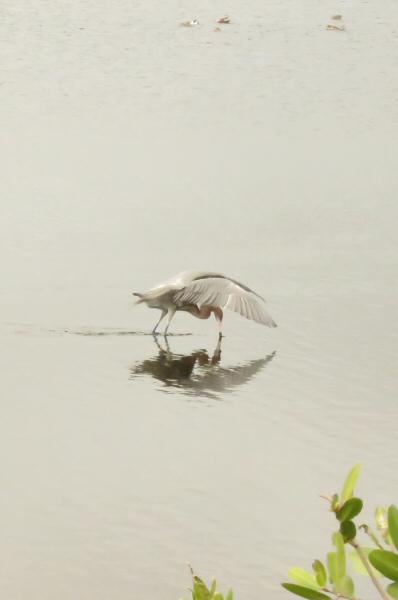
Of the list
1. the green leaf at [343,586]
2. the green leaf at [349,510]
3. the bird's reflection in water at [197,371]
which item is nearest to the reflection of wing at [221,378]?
the bird's reflection in water at [197,371]

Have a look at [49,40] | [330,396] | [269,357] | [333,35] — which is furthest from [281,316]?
[333,35]

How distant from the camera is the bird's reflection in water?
8.54 metres

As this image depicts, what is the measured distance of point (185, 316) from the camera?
10.3 m

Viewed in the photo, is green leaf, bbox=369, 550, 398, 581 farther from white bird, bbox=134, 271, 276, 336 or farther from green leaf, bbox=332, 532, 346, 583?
white bird, bbox=134, 271, 276, 336

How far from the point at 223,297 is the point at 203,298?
0.18 metres

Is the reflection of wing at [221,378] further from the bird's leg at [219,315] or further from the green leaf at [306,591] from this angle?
the green leaf at [306,591]

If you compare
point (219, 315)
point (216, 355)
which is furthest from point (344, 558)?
point (219, 315)

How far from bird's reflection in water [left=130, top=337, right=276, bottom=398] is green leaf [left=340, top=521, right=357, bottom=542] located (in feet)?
19.0

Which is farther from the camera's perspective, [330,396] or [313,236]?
[313,236]

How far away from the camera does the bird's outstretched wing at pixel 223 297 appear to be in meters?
9.45

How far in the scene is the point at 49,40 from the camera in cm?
2341

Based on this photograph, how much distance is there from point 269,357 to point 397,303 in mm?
1917

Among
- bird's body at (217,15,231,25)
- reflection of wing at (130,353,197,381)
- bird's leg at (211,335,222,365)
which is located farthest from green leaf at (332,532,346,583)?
bird's body at (217,15,231,25)

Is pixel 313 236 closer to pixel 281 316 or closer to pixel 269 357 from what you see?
pixel 281 316
